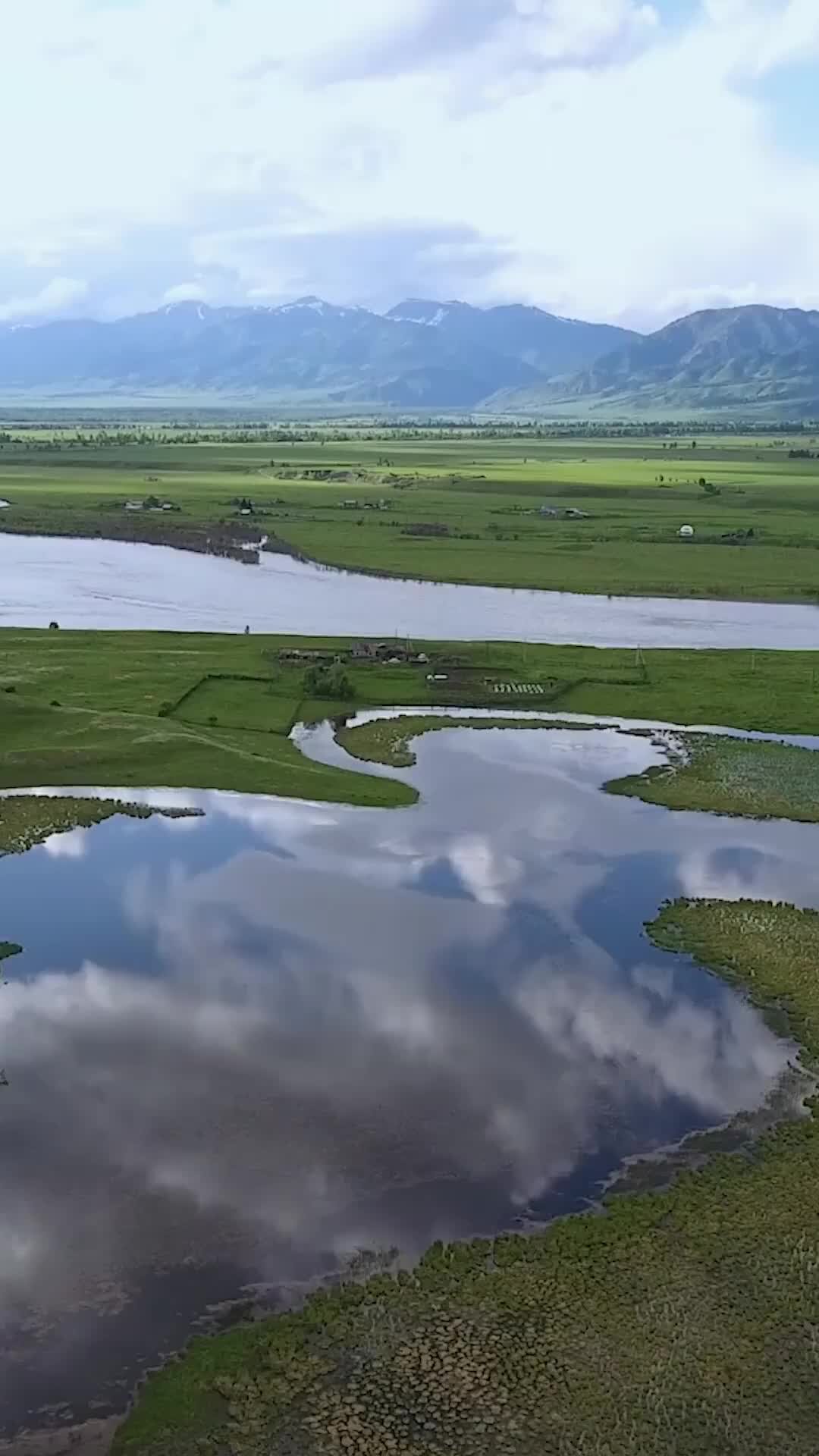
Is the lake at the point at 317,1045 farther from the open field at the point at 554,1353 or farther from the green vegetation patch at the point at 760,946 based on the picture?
the open field at the point at 554,1353

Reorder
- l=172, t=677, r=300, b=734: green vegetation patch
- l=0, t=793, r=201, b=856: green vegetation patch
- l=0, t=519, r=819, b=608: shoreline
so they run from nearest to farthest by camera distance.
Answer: l=0, t=793, r=201, b=856: green vegetation patch
l=172, t=677, r=300, b=734: green vegetation patch
l=0, t=519, r=819, b=608: shoreline

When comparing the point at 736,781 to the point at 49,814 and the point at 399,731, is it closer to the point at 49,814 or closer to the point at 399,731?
the point at 399,731

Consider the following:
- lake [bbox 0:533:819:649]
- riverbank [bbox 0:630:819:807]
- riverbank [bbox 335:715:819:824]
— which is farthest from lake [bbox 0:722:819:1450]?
lake [bbox 0:533:819:649]

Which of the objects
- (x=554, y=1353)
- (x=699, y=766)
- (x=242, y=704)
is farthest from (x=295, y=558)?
(x=554, y=1353)

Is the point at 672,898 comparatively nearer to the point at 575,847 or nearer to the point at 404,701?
the point at 575,847

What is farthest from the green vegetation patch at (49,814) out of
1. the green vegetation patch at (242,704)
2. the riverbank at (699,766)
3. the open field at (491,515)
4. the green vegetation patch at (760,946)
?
the open field at (491,515)

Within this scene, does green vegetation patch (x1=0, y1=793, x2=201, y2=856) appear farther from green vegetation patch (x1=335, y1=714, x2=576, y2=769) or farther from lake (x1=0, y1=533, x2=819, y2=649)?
lake (x1=0, y1=533, x2=819, y2=649)
